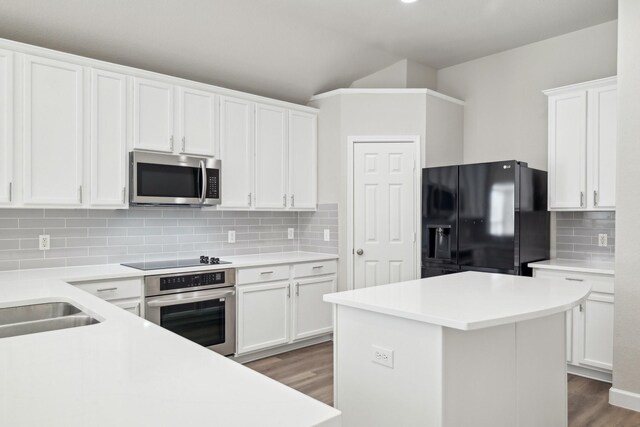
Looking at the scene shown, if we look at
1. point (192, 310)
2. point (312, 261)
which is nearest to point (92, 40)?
point (192, 310)

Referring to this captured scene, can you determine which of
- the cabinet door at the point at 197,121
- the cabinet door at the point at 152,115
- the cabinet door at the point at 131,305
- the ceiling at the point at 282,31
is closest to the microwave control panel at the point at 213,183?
the cabinet door at the point at 197,121

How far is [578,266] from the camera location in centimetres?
353

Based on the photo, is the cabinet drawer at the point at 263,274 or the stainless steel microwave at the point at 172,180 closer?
the stainless steel microwave at the point at 172,180

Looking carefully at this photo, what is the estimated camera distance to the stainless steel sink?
5.80ft

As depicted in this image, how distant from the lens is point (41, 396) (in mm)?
970

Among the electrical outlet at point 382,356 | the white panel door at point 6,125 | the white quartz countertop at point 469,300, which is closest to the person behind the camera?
the white quartz countertop at point 469,300

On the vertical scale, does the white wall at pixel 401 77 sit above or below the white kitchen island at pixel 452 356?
above

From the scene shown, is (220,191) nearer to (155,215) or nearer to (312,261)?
(155,215)

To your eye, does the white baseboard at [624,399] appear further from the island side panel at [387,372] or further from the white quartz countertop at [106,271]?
the white quartz countertop at [106,271]

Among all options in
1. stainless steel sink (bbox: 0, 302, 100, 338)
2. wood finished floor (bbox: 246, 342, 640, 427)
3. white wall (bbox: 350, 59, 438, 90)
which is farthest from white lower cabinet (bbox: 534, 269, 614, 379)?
stainless steel sink (bbox: 0, 302, 100, 338)

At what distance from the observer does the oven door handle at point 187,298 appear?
324 cm

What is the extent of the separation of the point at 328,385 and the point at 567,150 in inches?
107

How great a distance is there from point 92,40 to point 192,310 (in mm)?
2121

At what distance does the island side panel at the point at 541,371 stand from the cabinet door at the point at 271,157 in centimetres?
267
